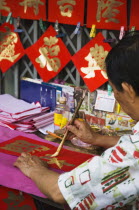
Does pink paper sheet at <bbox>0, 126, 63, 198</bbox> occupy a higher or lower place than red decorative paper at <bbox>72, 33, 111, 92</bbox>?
lower

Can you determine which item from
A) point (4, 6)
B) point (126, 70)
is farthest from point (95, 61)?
point (126, 70)

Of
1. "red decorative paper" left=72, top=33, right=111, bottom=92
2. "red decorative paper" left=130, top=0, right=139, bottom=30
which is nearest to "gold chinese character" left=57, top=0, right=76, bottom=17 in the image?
"red decorative paper" left=72, top=33, right=111, bottom=92

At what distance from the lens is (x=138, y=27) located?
1.86 metres

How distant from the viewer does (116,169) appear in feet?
3.33

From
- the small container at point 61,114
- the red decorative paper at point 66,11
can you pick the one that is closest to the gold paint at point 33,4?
the red decorative paper at point 66,11

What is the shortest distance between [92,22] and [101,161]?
1.26m

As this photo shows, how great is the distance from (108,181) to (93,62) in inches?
49.0

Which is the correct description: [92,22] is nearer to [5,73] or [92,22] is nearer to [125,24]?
[125,24]

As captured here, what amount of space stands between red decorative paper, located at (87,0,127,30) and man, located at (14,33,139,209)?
0.90 metres

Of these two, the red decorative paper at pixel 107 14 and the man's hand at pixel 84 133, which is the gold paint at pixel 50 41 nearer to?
the red decorative paper at pixel 107 14

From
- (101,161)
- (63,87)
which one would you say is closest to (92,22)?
(63,87)

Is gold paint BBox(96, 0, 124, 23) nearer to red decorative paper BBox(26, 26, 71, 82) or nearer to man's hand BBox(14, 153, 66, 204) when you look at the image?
red decorative paper BBox(26, 26, 71, 82)

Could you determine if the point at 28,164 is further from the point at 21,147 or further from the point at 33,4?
the point at 33,4

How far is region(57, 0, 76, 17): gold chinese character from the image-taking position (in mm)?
2123
